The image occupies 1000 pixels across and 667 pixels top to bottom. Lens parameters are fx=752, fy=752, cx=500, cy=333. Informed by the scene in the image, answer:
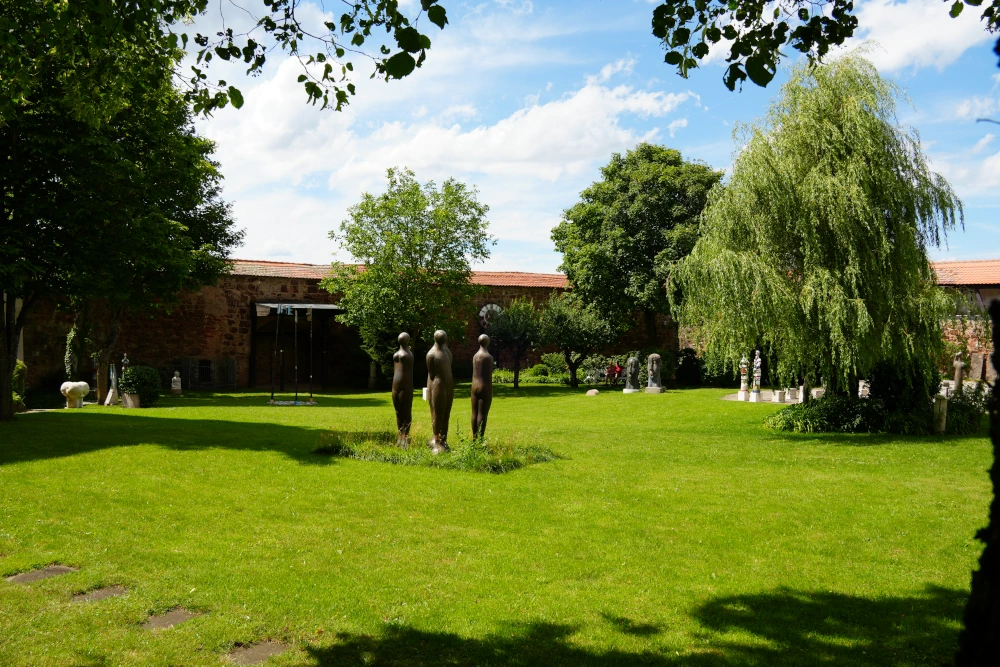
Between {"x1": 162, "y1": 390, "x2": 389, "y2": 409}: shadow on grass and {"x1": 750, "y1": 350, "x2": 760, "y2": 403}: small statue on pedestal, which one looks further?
{"x1": 750, "y1": 350, "x2": 760, "y2": 403}: small statue on pedestal

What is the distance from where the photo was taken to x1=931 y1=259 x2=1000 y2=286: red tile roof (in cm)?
2722

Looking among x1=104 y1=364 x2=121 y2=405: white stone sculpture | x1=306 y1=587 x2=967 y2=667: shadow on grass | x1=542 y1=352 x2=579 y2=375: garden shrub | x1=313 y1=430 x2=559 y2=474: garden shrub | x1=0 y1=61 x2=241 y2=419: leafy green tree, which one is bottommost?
x1=306 y1=587 x2=967 y2=667: shadow on grass

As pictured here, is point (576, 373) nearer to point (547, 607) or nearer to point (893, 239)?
point (893, 239)

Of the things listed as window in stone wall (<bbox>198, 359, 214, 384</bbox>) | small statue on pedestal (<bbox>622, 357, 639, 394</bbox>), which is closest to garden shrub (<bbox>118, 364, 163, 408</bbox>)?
window in stone wall (<bbox>198, 359, 214, 384</bbox>)

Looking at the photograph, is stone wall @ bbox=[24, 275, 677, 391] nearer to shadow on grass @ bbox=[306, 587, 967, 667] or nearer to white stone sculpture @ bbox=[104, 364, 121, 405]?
white stone sculpture @ bbox=[104, 364, 121, 405]

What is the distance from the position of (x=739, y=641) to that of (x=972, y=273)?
96.3 ft

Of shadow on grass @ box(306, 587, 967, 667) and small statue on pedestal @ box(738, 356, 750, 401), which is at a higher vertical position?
small statue on pedestal @ box(738, 356, 750, 401)

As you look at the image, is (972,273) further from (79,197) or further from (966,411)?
(79,197)

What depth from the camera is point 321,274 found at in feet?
94.3

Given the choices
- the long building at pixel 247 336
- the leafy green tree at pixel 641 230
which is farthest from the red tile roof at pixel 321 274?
the leafy green tree at pixel 641 230

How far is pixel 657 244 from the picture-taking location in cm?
2722

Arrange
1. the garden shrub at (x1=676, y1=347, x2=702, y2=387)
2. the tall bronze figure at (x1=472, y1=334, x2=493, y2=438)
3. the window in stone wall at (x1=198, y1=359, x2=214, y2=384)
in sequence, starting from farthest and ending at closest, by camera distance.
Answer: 1. the garden shrub at (x1=676, y1=347, x2=702, y2=387)
2. the window in stone wall at (x1=198, y1=359, x2=214, y2=384)
3. the tall bronze figure at (x1=472, y1=334, x2=493, y2=438)

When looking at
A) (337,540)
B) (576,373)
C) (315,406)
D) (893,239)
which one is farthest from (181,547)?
(576,373)

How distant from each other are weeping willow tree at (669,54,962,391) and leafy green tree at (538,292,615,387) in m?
12.3
